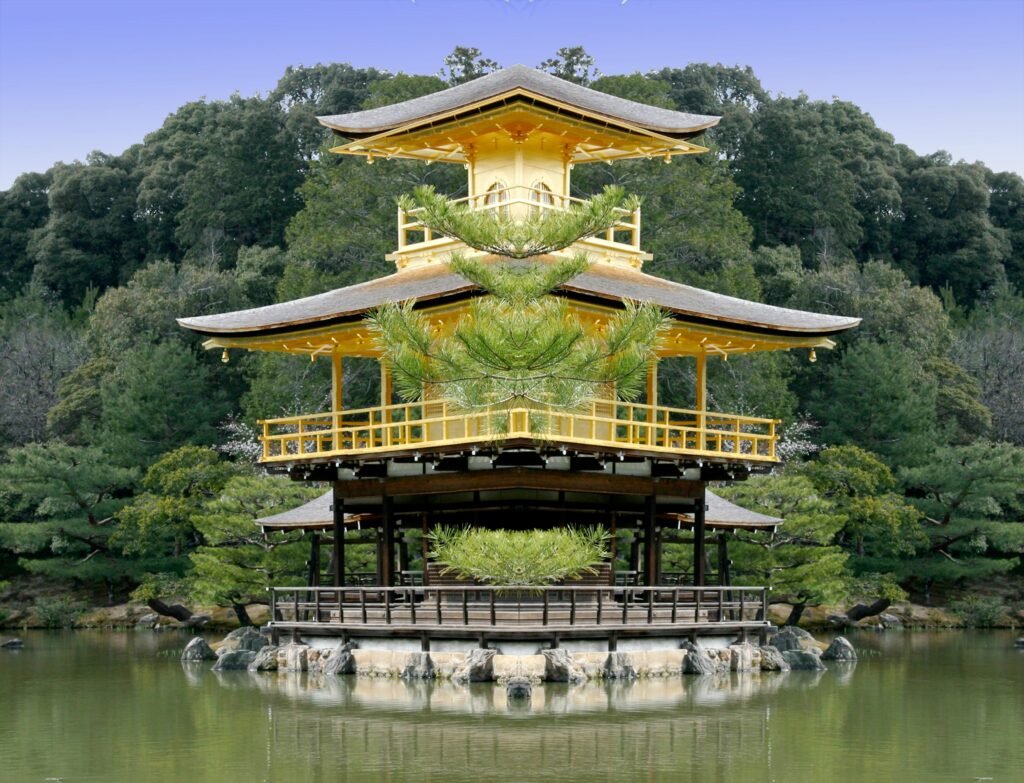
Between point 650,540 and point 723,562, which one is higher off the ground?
point 650,540

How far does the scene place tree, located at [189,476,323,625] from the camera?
3372cm

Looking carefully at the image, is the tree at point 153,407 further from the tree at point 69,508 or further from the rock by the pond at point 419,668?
the rock by the pond at point 419,668

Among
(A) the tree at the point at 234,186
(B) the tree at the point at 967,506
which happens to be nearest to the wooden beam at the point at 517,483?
(B) the tree at the point at 967,506

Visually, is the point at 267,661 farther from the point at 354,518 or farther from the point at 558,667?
the point at 558,667

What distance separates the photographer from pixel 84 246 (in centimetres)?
6188

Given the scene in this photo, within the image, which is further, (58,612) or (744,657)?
(58,612)

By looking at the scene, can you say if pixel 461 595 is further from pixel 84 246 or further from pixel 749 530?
pixel 84 246

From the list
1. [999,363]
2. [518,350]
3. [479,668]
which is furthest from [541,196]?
[999,363]

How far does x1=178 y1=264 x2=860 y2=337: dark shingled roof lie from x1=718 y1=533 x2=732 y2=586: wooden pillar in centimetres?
440

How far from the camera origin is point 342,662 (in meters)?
24.9

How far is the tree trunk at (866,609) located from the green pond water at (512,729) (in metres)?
11.8

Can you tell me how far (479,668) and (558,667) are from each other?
1.06 m

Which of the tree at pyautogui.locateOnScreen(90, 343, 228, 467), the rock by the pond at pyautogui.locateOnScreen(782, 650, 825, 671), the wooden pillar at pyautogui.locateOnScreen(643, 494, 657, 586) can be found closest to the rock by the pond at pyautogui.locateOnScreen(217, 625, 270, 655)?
the wooden pillar at pyautogui.locateOnScreen(643, 494, 657, 586)

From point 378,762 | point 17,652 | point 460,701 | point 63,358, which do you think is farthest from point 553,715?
point 63,358
